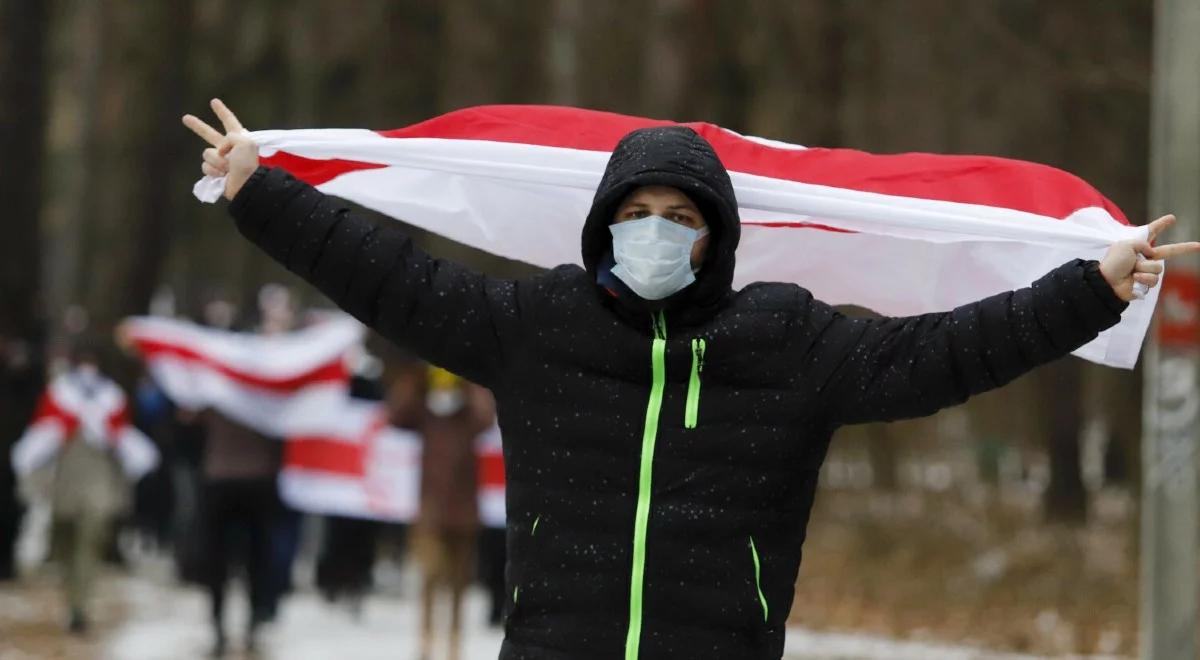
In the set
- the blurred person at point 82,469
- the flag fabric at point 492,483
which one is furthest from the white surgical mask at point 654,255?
the blurred person at point 82,469

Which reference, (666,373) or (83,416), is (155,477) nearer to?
(83,416)

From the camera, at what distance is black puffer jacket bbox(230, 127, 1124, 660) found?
4.23m

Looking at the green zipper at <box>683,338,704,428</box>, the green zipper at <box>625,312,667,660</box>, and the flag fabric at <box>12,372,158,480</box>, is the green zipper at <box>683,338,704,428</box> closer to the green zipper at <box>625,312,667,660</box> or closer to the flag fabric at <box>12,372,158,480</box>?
the green zipper at <box>625,312,667,660</box>

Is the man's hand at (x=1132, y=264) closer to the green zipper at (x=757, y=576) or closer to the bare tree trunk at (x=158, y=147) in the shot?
the green zipper at (x=757, y=576)

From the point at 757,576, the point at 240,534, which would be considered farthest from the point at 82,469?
the point at 757,576

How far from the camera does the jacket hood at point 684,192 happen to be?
4328 millimetres

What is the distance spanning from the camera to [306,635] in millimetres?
13477

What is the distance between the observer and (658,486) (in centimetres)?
426

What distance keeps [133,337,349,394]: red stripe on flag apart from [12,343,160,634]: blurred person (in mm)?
513

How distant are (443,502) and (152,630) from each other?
2.52 m

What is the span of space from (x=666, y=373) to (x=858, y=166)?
1.39 m

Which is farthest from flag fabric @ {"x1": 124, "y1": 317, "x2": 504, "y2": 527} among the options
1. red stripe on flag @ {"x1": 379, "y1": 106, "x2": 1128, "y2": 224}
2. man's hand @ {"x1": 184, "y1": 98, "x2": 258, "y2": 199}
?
man's hand @ {"x1": 184, "y1": 98, "x2": 258, "y2": 199}

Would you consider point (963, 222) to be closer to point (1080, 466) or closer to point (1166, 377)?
point (1166, 377)

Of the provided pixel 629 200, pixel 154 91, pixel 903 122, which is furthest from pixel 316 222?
pixel 903 122
